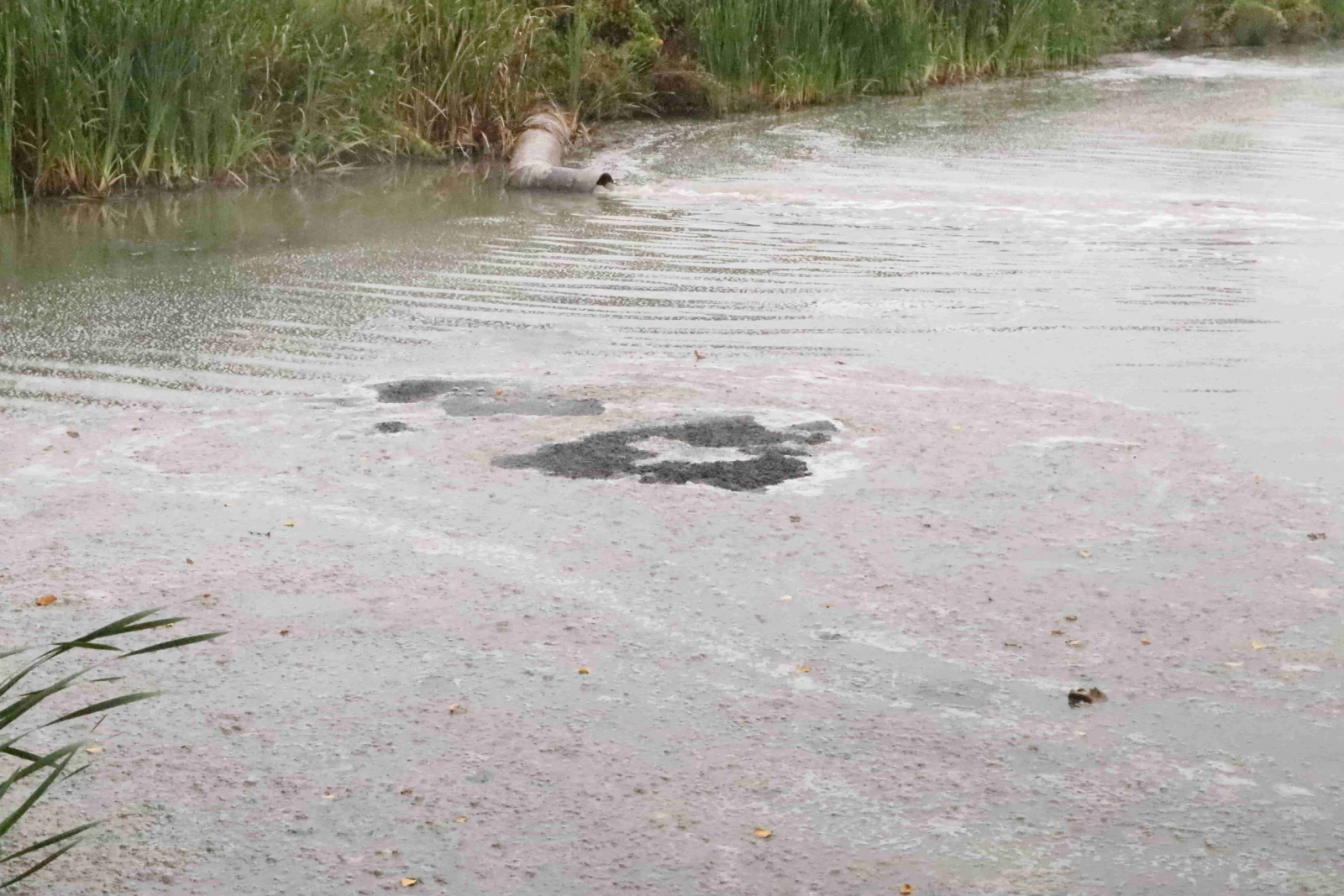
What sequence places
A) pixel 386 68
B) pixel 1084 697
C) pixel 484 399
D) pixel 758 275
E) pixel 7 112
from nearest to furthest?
1. pixel 1084 697
2. pixel 484 399
3. pixel 758 275
4. pixel 7 112
5. pixel 386 68

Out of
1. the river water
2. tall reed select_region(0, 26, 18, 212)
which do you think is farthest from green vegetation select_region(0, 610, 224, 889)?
tall reed select_region(0, 26, 18, 212)

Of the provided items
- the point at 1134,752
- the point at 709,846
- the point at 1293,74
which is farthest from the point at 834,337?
the point at 1293,74

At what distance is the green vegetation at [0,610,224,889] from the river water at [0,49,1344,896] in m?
0.08

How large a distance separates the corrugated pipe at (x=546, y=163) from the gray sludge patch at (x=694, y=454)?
6.41 metres

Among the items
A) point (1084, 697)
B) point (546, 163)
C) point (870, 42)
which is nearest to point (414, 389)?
point (1084, 697)

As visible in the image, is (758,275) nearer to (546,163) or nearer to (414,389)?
(414,389)

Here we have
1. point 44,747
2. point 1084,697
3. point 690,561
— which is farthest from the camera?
point 690,561

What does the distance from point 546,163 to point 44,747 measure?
9389mm

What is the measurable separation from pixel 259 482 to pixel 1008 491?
2.29 m

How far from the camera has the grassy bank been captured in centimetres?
1047

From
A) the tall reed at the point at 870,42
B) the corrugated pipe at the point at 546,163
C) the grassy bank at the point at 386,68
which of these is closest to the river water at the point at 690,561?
the grassy bank at the point at 386,68

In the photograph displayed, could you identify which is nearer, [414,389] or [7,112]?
[414,389]

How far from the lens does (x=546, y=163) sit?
12391 mm

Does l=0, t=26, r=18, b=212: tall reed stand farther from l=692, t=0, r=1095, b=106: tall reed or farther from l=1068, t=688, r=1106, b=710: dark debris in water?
l=1068, t=688, r=1106, b=710: dark debris in water
